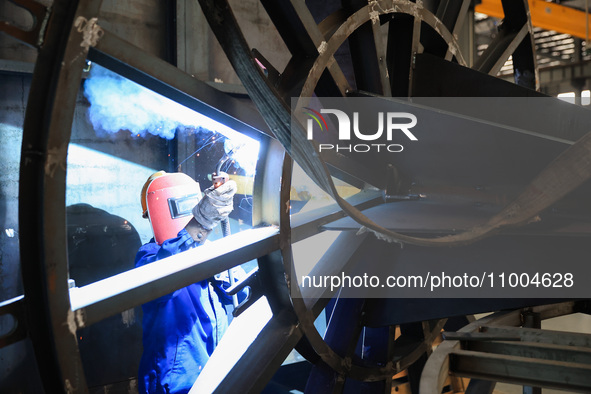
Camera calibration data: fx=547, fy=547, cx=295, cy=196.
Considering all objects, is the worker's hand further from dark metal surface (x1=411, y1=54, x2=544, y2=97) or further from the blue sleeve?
dark metal surface (x1=411, y1=54, x2=544, y2=97)

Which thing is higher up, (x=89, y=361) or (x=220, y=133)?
(x=220, y=133)

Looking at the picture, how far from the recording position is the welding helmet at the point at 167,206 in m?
3.57

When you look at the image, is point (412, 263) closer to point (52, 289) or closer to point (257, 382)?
point (257, 382)

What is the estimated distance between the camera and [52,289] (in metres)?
1.34

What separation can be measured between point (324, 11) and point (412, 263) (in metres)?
1.26

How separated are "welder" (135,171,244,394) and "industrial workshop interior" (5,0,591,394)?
0.01 meters

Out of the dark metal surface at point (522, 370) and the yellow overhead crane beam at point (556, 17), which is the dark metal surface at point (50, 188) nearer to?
the dark metal surface at point (522, 370)

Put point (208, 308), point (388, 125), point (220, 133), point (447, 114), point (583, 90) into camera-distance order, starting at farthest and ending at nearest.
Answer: point (583, 90), point (220, 133), point (208, 308), point (388, 125), point (447, 114)

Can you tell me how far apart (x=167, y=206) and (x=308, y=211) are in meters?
1.27

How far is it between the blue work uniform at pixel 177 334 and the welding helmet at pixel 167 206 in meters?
0.25

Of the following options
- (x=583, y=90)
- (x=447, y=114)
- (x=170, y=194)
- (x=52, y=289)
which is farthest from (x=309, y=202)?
(x=583, y=90)

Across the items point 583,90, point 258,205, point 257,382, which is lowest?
point 257,382

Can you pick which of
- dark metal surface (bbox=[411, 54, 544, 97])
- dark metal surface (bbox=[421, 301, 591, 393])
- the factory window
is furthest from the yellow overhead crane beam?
dark metal surface (bbox=[421, 301, 591, 393])

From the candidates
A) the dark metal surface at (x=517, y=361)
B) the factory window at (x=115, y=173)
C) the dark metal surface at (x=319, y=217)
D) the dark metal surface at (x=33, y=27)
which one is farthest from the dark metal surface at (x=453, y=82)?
the dark metal surface at (x=33, y=27)
